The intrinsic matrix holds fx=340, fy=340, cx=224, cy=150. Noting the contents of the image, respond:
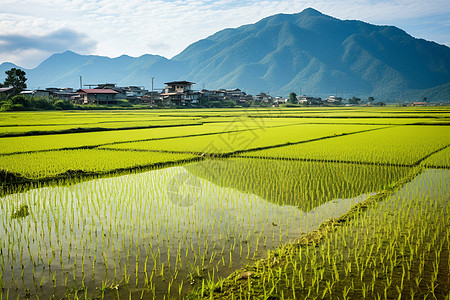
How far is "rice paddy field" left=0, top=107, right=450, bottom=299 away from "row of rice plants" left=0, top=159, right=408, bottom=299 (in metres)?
0.02

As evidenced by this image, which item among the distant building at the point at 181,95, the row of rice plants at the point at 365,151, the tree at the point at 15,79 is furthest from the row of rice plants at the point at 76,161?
the distant building at the point at 181,95

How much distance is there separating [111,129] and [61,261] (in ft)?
55.2

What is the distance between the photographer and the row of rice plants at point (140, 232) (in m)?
3.16

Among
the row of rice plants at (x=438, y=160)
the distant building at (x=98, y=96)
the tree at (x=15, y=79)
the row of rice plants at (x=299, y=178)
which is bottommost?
the row of rice plants at (x=299, y=178)

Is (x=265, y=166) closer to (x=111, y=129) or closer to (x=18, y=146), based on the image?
(x=18, y=146)

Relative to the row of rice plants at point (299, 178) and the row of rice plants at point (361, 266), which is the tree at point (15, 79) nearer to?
the row of rice plants at point (299, 178)

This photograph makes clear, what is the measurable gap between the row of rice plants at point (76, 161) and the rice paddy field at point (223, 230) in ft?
0.21

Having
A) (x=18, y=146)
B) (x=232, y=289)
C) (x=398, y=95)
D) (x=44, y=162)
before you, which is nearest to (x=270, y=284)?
(x=232, y=289)

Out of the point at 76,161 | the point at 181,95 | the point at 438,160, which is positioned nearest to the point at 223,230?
the point at 76,161

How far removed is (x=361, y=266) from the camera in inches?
135

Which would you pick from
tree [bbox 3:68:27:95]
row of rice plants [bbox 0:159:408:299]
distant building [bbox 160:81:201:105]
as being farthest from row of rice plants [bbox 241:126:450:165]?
distant building [bbox 160:81:201:105]

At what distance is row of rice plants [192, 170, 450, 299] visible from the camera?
295 cm

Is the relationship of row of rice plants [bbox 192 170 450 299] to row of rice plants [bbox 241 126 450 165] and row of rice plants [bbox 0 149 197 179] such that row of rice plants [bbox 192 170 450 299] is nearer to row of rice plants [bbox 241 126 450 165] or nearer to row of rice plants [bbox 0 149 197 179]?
row of rice plants [bbox 241 126 450 165]

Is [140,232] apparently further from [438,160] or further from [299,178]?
[438,160]
